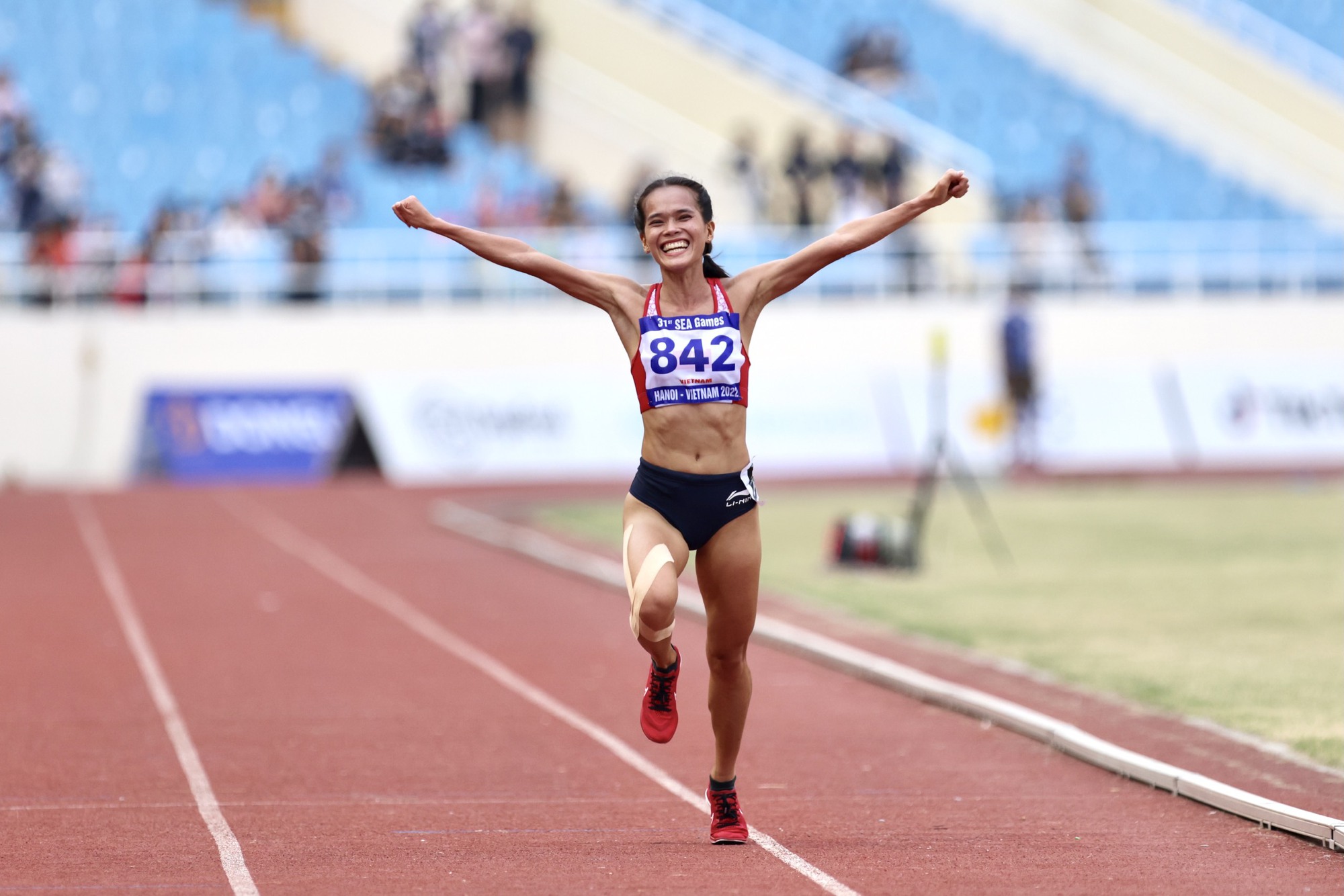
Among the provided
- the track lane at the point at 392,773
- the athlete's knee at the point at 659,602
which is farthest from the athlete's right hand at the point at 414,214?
the track lane at the point at 392,773

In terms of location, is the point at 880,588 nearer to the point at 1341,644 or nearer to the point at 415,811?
the point at 1341,644

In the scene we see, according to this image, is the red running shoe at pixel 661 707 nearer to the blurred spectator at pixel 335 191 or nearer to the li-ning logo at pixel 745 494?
the li-ning logo at pixel 745 494

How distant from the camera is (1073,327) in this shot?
30.5 meters

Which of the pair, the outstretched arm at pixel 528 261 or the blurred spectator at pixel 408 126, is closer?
the outstretched arm at pixel 528 261

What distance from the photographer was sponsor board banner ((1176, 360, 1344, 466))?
29.8 m

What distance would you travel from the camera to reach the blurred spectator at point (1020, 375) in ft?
88.7

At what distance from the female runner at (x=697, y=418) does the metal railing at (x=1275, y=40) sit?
3232cm

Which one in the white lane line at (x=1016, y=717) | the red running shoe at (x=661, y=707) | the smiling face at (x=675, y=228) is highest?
the smiling face at (x=675, y=228)

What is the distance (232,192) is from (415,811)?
23773 mm

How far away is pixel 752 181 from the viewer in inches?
1198

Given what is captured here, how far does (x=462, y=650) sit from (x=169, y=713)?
282 cm

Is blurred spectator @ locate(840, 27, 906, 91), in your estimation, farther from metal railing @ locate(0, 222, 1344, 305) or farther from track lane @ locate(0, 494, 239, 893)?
track lane @ locate(0, 494, 239, 893)

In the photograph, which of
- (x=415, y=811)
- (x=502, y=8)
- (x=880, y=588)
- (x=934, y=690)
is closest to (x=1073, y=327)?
(x=502, y=8)

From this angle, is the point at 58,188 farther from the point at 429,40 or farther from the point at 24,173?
the point at 429,40
